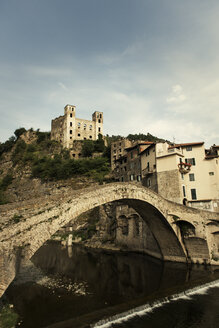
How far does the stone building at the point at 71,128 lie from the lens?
2687 inches

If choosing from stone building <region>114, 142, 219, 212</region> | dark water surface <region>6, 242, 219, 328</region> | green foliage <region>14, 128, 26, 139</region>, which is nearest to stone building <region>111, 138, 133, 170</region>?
stone building <region>114, 142, 219, 212</region>

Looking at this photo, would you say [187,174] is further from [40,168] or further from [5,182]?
[5,182]

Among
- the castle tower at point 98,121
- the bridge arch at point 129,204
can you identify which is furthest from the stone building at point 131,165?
the castle tower at point 98,121

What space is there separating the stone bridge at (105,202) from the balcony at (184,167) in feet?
24.4

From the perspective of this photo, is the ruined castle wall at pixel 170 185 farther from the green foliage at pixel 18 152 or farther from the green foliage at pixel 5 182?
the green foliage at pixel 18 152

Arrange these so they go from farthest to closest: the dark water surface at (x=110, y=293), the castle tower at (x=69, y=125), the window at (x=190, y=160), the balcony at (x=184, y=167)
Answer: the castle tower at (x=69, y=125) → the window at (x=190, y=160) → the balcony at (x=184, y=167) → the dark water surface at (x=110, y=293)

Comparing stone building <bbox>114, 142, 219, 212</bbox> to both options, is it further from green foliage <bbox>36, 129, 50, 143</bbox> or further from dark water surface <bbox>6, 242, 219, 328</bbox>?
green foliage <bbox>36, 129, 50, 143</bbox>

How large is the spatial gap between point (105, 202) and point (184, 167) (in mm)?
18542

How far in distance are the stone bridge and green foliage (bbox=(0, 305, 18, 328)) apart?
9.07 feet

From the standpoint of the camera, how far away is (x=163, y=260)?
27.5 metres

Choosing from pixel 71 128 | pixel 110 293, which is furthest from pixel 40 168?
pixel 110 293

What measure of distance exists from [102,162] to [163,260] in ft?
104

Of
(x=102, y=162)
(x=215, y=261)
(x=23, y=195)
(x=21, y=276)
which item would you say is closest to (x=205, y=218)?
(x=215, y=261)

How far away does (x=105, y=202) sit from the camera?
57.7 ft
